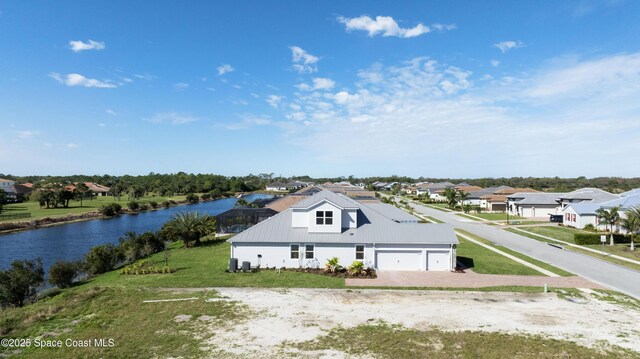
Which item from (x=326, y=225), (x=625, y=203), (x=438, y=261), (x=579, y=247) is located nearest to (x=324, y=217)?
(x=326, y=225)

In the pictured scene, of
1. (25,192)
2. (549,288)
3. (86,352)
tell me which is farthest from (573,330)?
(25,192)

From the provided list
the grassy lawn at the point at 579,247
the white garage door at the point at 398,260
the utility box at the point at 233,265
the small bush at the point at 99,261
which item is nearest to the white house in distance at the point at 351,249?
the white garage door at the point at 398,260

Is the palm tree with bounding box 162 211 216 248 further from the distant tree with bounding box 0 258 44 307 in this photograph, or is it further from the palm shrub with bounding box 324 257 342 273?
the palm shrub with bounding box 324 257 342 273

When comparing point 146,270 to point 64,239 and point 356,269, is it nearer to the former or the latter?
point 356,269

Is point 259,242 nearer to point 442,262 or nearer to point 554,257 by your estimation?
point 442,262

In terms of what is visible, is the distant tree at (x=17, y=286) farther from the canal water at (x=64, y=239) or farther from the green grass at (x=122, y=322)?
the canal water at (x=64, y=239)

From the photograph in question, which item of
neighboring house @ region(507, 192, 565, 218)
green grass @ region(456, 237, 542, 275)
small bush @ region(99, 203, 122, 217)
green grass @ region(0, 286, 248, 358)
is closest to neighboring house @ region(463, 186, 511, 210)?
neighboring house @ region(507, 192, 565, 218)
